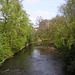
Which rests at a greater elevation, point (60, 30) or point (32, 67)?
point (60, 30)

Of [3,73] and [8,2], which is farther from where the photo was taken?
[8,2]

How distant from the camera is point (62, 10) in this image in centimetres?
1332

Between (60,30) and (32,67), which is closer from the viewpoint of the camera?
(60,30)

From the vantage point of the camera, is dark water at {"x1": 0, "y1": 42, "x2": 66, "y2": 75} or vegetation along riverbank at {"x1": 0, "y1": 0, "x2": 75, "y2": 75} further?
dark water at {"x1": 0, "y1": 42, "x2": 66, "y2": 75}

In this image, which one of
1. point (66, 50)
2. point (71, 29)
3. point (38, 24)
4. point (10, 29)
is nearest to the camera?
point (71, 29)

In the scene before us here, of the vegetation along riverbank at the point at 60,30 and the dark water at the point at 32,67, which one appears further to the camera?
the dark water at the point at 32,67

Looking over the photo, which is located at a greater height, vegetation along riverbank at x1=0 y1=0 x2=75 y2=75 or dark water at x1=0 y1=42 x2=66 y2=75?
vegetation along riverbank at x1=0 y1=0 x2=75 y2=75

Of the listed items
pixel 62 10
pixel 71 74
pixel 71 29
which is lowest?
pixel 71 74

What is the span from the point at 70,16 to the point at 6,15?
12529 mm

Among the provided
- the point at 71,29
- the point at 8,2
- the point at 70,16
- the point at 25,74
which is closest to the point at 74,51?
the point at 71,29

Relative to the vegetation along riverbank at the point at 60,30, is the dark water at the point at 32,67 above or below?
below

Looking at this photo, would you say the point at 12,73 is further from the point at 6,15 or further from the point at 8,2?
the point at 8,2

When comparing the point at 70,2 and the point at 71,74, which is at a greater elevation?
the point at 70,2

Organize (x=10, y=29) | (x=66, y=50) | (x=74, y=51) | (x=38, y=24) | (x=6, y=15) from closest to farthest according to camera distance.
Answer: (x=74, y=51), (x=66, y=50), (x=6, y=15), (x=10, y=29), (x=38, y=24)
